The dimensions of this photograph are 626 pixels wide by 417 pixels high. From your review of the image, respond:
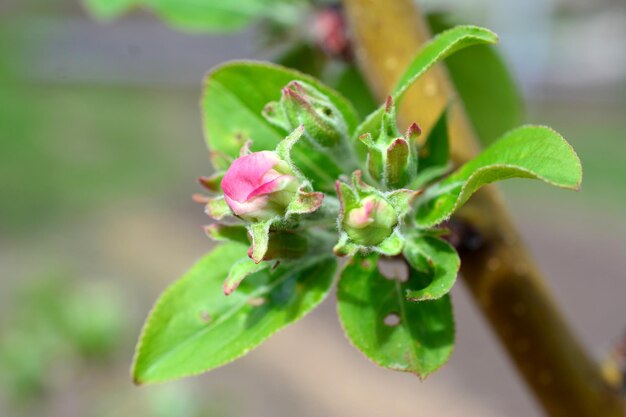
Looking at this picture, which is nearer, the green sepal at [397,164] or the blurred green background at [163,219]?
the green sepal at [397,164]

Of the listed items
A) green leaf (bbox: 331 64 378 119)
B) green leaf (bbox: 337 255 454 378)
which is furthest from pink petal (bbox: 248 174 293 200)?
green leaf (bbox: 331 64 378 119)

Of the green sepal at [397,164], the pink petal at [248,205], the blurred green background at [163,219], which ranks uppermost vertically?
the pink petal at [248,205]

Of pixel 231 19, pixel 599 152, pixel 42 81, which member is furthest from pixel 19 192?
pixel 231 19

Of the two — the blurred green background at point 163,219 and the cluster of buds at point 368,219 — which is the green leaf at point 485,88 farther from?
the cluster of buds at point 368,219

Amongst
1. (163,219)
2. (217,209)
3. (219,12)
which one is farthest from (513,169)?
(163,219)

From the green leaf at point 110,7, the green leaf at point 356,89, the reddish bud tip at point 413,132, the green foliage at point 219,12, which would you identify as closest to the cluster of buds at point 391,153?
the reddish bud tip at point 413,132

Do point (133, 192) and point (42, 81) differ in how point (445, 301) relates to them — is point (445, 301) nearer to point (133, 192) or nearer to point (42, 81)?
point (133, 192)
